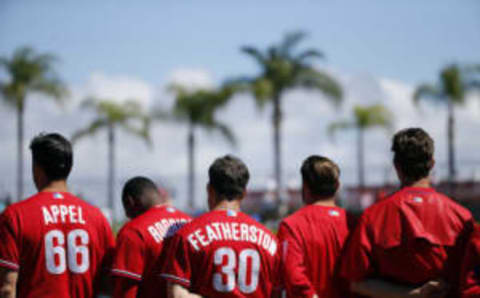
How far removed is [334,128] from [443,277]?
35114 mm

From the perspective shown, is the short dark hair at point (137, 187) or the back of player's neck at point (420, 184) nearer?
the back of player's neck at point (420, 184)

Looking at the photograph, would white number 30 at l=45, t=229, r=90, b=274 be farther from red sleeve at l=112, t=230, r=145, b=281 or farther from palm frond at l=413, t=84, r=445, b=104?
palm frond at l=413, t=84, r=445, b=104

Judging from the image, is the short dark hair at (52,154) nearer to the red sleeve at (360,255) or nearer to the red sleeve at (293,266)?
the red sleeve at (293,266)

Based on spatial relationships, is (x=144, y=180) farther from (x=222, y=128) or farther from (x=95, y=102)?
(x=95, y=102)

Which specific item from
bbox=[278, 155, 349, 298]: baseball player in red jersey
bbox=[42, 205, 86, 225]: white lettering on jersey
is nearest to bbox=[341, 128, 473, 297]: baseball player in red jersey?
bbox=[278, 155, 349, 298]: baseball player in red jersey

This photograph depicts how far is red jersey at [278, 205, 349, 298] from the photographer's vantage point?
4.29 metres

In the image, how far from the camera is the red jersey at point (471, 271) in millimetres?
3607

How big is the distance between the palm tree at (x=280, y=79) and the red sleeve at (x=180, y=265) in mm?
25261

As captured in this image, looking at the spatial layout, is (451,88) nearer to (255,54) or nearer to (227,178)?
(255,54)

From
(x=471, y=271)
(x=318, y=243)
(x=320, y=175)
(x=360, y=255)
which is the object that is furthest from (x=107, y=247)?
(x=471, y=271)

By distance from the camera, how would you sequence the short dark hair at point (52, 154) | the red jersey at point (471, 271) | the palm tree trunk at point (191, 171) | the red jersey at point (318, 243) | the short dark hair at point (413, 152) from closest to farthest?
the red jersey at point (471, 271) → the short dark hair at point (413, 152) → the short dark hair at point (52, 154) → the red jersey at point (318, 243) → the palm tree trunk at point (191, 171)

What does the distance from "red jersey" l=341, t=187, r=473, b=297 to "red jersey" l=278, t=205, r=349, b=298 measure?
1.62 feet

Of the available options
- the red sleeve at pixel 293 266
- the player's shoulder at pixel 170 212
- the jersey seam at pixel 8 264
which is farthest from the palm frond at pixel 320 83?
the jersey seam at pixel 8 264

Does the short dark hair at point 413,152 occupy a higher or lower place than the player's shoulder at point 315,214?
higher
